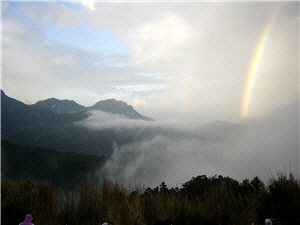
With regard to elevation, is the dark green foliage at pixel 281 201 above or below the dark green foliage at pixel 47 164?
above

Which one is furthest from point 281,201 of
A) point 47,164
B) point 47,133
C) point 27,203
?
point 47,133

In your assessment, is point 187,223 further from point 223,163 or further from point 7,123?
point 223,163

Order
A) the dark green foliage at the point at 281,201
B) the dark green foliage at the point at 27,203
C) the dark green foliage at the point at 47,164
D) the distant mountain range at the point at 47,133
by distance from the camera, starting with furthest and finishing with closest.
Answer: the distant mountain range at the point at 47,133
the dark green foliage at the point at 47,164
the dark green foliage at the point at 281,201
the dark green foliage at the point at 27,203

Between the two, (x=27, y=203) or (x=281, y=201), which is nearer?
(x=281, y=201)

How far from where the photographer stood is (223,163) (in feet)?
600

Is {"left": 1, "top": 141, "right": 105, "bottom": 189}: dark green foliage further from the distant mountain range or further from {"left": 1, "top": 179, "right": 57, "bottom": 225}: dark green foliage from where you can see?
the distant mountain range

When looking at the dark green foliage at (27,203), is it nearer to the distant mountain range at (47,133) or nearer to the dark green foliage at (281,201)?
the dark green foliage at (281,201)

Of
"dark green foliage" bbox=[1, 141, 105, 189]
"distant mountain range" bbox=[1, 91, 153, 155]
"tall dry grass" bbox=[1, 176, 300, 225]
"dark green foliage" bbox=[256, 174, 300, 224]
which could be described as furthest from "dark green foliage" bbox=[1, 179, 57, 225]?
"distant mountain range" bbox=[1, 91, 153, 155]

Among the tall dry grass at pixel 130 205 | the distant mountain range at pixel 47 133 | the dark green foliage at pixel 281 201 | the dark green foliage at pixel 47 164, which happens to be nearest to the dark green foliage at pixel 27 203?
the tall dry grass at pixel 130 205

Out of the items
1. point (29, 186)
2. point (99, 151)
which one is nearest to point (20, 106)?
point (99, 151)

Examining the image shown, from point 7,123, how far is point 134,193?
169675 mm

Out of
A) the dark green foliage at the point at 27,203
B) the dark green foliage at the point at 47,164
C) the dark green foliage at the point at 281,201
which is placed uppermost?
the dark green foliage at the point at 281,201

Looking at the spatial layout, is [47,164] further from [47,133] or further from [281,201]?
[47,133]

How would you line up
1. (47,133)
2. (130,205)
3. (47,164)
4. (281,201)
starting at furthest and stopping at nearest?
(47,133) → (47,164) → (130,205) → (281,201)
